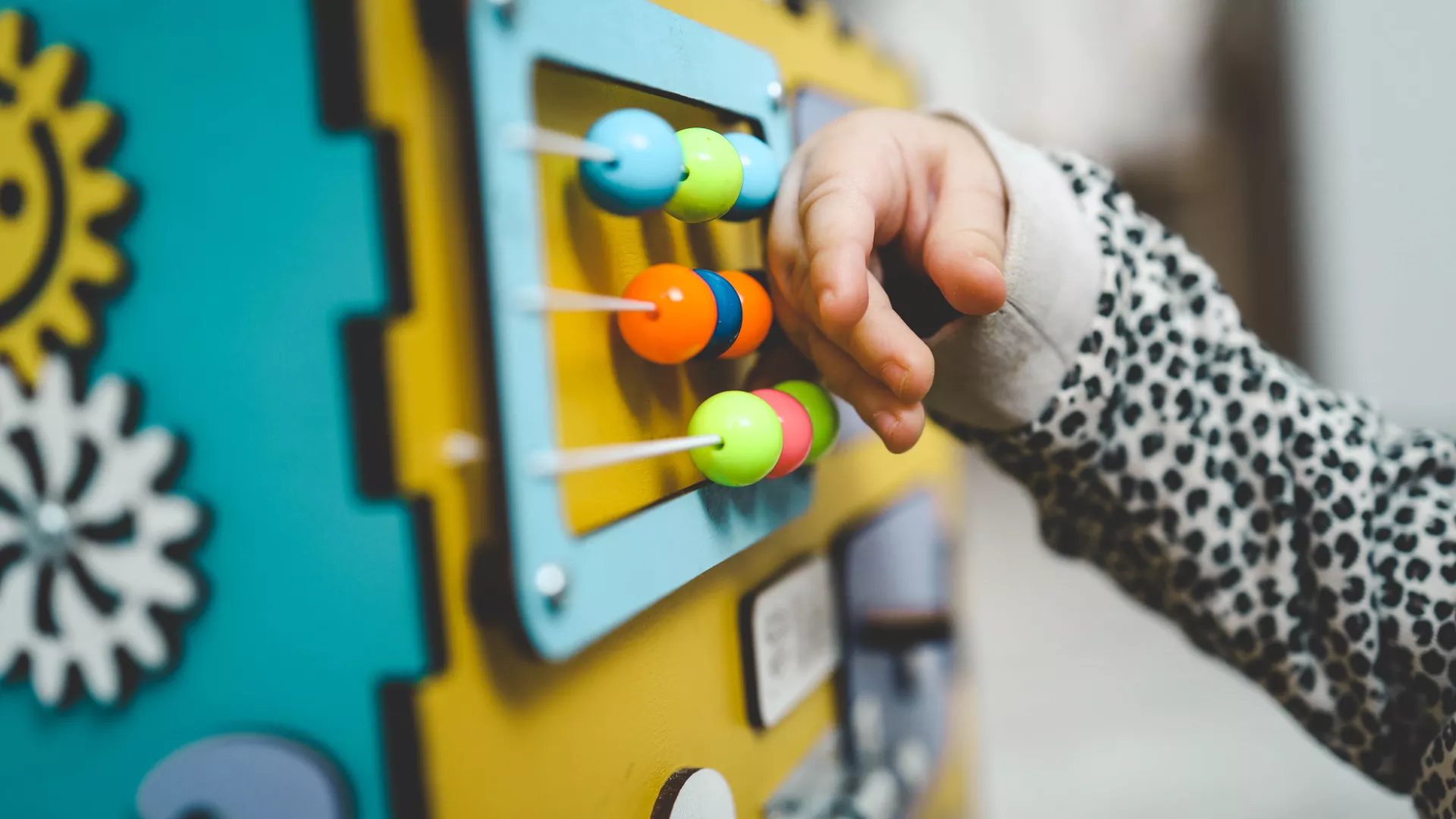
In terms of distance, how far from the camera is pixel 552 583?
25 cm

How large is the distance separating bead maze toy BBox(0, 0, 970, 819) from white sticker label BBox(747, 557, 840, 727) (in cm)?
9

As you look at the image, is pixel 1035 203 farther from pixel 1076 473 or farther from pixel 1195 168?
pixel 1195 168

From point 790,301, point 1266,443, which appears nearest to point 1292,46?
point 1266,443

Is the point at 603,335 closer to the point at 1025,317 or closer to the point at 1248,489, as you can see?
the point at 1025,317

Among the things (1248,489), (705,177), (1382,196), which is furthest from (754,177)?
(1382,196)

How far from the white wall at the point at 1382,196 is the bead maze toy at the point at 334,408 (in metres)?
1.99

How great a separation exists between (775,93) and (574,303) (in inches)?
7.2

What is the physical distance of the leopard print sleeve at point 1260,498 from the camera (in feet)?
1.42

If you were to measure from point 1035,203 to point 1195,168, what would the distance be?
6.08 feet

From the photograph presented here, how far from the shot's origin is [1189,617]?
485mm

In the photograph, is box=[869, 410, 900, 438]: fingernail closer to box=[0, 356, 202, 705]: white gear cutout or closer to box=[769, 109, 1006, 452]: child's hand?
box=[769, 109, 1006, 452]: child's hand

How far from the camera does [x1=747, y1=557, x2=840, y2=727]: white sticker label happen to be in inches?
15.7

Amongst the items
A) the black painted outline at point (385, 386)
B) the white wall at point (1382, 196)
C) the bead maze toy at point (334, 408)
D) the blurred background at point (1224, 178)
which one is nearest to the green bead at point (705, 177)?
the bead maze toy at point (334, 408)

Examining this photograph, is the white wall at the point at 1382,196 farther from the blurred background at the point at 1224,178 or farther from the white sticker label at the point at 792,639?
the white sticker label at the point at 792,639
